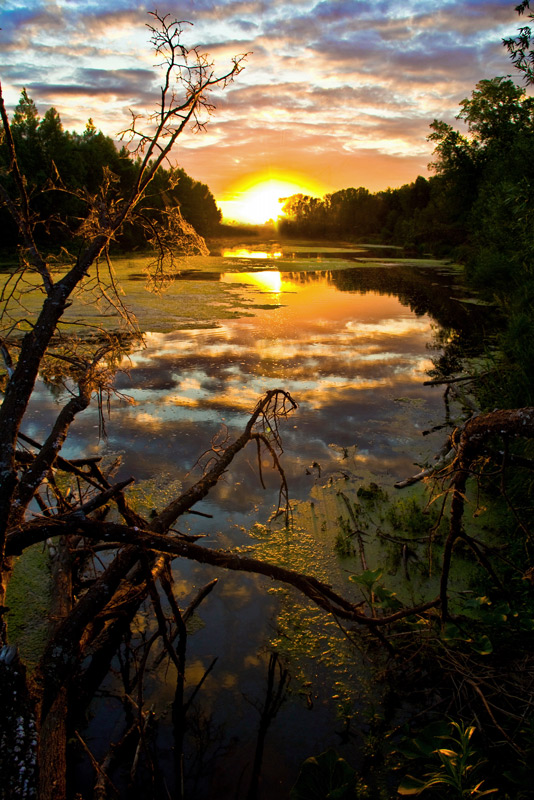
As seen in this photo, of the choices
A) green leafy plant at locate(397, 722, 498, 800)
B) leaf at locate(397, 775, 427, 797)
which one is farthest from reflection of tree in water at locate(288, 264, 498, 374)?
leaf at locate(397, 775, 427, 797)

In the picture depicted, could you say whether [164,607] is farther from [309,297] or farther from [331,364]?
[309,297]

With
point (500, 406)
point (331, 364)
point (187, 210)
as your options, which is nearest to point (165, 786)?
point (500, 406)

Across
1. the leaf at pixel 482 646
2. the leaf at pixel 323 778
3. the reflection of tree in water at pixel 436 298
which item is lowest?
the leaf at pixel 323 778

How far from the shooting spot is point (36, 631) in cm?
392

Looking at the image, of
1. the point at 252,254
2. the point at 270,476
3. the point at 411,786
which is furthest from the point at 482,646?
the point at 252,254

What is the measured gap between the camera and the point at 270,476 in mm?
6547

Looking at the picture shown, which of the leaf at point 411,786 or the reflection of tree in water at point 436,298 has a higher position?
the reflection of tree in water at point 436,298

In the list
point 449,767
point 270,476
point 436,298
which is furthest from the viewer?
point 436,298

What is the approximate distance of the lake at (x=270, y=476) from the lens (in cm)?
320

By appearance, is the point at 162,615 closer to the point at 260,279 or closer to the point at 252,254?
the point at 260,279

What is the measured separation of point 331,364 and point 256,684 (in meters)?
8.62

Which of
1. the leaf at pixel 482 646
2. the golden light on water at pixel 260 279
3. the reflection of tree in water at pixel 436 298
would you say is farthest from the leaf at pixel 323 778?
the golden light on water at pixel 260 279

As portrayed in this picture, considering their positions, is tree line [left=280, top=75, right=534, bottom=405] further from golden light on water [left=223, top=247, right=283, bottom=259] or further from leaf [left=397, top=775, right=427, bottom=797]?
golden light on water [left=223, top=247, right=283, bottom=259]

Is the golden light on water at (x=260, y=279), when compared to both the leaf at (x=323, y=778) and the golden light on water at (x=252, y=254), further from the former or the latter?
the leaf at (x=323, y=778)
